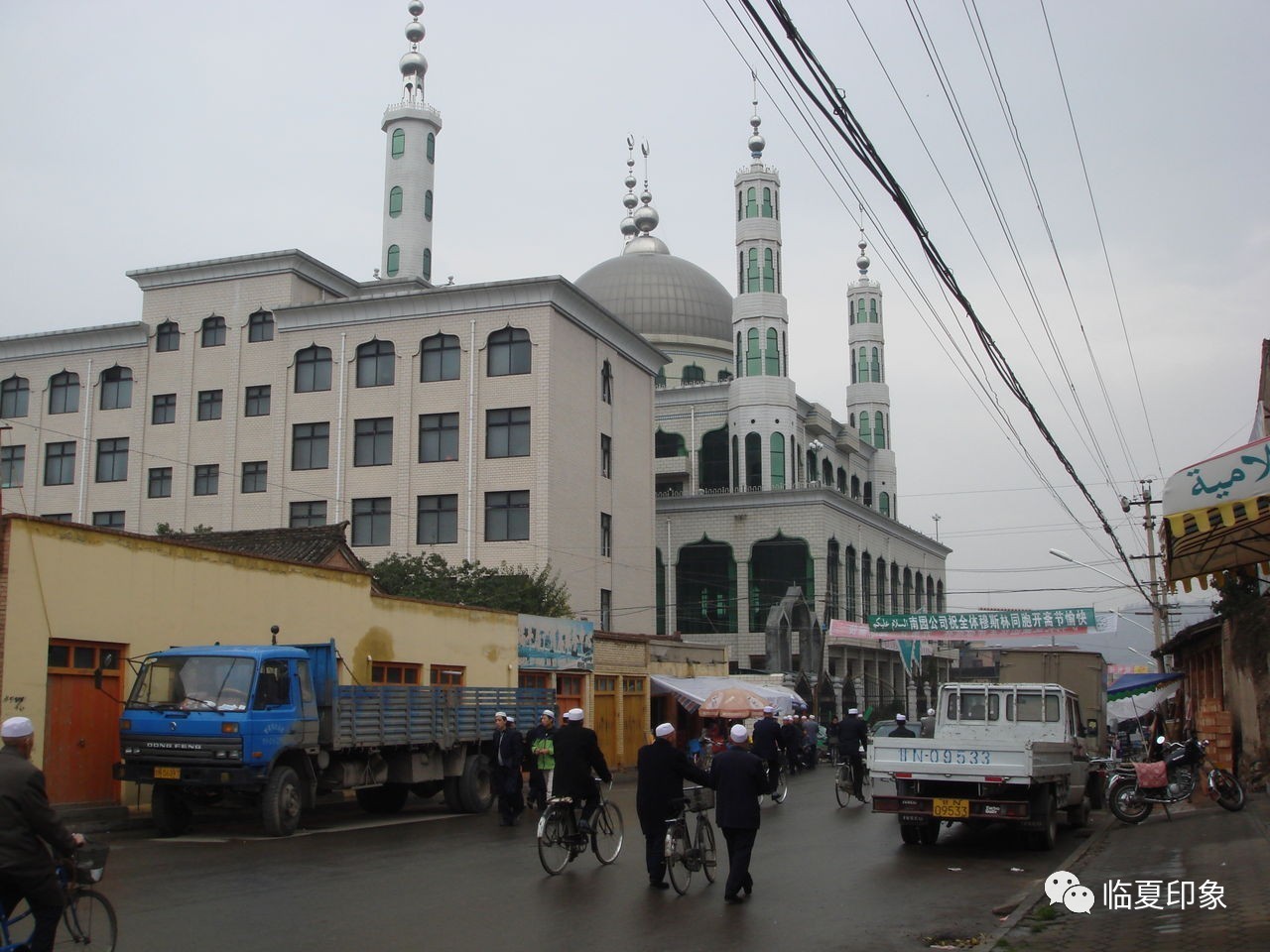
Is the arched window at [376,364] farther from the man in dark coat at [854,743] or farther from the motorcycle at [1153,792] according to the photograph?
the motorcycle at [1153,792]

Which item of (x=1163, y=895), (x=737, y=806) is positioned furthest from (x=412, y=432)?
(x=1163, y=895)

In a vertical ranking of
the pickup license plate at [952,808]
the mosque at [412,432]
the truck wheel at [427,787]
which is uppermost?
the mosque at [412,432]

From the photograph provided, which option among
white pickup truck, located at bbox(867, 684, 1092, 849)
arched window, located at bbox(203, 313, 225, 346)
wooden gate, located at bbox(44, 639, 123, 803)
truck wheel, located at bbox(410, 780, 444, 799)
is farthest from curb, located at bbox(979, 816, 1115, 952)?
arched window, located at bbox(203, 313, 225, 346)

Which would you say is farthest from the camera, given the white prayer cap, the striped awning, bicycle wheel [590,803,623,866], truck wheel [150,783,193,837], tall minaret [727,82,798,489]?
tall minaret [727,82,798,489]

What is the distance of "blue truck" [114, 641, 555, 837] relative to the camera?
15.5 metres

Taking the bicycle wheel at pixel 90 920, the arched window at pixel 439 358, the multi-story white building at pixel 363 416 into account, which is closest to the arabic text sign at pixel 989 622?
the multi-story white building at pixel 363 416

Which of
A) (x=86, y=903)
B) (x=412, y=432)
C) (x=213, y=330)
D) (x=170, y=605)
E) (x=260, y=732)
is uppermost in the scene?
(x=213, y=330)

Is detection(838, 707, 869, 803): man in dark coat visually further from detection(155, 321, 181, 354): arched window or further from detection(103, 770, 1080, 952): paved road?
detection(155, 321, 181, 354): arched window

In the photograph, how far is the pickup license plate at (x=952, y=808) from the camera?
47.4ft

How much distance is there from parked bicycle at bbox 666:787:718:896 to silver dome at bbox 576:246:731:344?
A: 63.9 meters

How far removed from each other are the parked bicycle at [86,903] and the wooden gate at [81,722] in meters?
10.2

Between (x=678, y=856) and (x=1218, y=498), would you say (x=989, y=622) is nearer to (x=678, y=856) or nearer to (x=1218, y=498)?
(x=1218, y=498)

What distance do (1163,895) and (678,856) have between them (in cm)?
407

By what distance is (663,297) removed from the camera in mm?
76438
